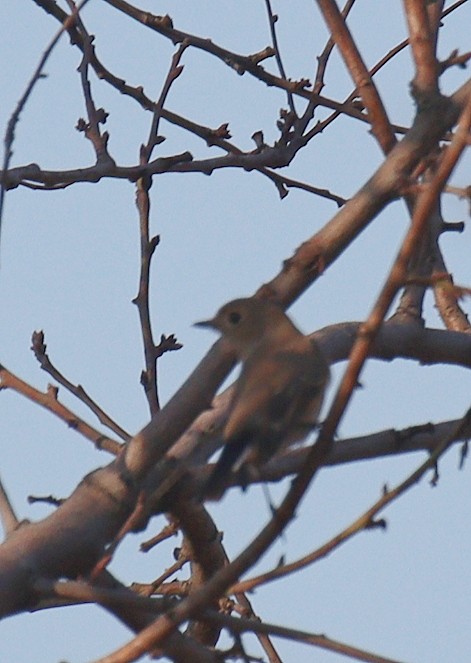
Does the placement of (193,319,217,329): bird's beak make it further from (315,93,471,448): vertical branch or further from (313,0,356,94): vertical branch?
(315,93,471,448): vertical branch

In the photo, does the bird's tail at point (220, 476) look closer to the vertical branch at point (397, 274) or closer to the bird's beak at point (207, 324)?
the vertical branch at point (397, 274)

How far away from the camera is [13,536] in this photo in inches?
122

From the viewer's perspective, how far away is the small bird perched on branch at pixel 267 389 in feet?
10.6

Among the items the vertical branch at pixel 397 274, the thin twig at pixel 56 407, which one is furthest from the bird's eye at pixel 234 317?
the vertical branch at pixel 397 274

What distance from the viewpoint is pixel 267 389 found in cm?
338

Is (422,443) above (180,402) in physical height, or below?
above

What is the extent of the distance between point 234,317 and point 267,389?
0.83 metres

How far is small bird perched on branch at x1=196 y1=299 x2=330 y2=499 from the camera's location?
3.22 meters

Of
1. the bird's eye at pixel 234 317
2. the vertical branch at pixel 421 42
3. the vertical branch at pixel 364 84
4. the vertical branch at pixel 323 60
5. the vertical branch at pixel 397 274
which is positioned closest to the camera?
the vertical branch at pixel 397 274

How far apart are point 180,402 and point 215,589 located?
659mm

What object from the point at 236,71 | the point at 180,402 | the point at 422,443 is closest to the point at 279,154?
the point at 236,71

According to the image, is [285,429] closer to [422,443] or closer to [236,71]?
[422,443]

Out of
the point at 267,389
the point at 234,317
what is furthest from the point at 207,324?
the point at 267,389

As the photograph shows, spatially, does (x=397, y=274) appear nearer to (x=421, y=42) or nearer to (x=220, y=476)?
(x=220, y=476)
